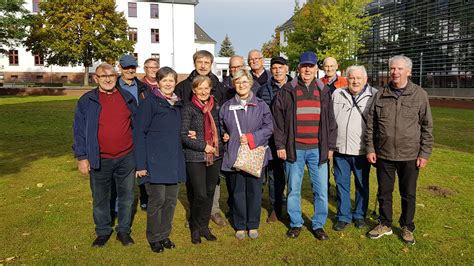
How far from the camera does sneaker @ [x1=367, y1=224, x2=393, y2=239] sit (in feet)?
15.0

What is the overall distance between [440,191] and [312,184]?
3097 mm

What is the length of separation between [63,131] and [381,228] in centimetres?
1153

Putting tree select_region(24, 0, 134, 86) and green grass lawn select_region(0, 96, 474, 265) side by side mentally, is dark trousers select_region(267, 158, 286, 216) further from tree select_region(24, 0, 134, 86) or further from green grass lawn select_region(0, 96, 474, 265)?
tree select_region(24, 0, 134, 86)

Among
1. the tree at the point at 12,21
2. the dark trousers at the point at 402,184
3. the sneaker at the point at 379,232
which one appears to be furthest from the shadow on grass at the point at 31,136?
the tree at the point at 12,21

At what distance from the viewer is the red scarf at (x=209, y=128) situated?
13.9ft

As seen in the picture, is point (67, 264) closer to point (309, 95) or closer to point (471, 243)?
point (309, 95)

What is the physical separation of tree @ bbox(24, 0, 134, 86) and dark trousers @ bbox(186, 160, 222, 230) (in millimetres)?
35915

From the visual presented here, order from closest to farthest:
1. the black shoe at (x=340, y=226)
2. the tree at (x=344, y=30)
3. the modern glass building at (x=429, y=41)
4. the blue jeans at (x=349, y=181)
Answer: the blue jeans at (x=349, y=181) < the black shoe at (x=340, y=226) < the modern glass building at (x=429, y=41) < the tree at (x=344, y=30)

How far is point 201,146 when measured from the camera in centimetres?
416

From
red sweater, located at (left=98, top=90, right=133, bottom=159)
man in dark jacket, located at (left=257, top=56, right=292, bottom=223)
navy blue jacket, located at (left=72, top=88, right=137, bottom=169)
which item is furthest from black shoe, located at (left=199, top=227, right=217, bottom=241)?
navy blue jacket, located at (left=72, top=88, right=137, bottom=169)

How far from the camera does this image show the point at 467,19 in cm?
2834

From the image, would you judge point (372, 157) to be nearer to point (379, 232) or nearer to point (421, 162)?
point (421, 162)

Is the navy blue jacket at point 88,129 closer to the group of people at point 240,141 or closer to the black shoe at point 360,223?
the group of people at point 240,141

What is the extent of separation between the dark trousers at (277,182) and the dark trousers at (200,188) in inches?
37.6
